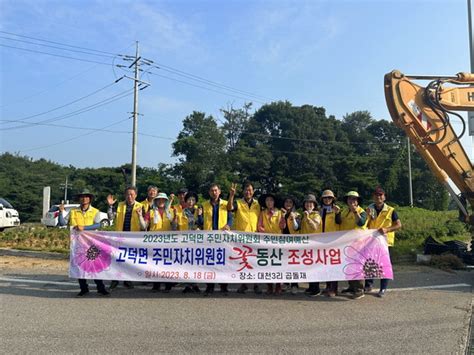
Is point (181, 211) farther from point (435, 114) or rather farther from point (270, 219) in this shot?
point (435, 114)

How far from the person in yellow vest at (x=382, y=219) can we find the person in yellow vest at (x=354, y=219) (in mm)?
171

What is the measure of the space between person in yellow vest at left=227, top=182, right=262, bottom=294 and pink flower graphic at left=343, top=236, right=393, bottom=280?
1523 mm

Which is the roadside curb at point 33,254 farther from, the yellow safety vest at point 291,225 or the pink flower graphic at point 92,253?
the yellow safety vest at point 291,225

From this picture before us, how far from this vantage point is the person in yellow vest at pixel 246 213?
687cm

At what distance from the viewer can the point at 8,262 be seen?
10414mm

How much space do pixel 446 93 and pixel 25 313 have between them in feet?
26.4

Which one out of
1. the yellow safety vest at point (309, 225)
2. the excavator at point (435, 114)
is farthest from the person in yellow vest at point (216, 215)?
the excavator at point (435, 114)

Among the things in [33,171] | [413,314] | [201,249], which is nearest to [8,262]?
[201,249]

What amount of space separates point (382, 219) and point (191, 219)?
10.4ft

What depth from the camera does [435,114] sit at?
799 cm

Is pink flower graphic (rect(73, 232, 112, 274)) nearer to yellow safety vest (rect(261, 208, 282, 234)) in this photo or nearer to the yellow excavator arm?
yellow safety vest (rect(261, 208, 282, 234))

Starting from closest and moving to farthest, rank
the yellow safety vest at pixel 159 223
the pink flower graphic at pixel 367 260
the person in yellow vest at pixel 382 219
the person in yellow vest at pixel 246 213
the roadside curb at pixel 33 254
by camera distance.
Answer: the pink flower graphic at pixel 367 260 → the person in yellow vest at pixel 382 219 → the person in yellow vest at pixel 246 213 → the yellow safety vest at pixel 159 223 → the roadside curb at pixel 33 254

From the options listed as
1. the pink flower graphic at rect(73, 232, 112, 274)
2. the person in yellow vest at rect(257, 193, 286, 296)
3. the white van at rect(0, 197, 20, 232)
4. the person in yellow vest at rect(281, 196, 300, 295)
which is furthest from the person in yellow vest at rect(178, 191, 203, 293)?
the white van at rect(0, 197, 20, 232)

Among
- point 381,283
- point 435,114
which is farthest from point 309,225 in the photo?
point 435,114
